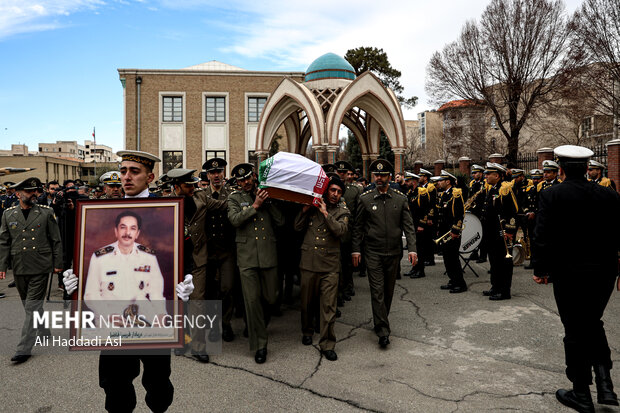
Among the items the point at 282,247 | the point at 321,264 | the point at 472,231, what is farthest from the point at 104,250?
the point at 472,231

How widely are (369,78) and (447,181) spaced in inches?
347

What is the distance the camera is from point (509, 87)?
2448cm

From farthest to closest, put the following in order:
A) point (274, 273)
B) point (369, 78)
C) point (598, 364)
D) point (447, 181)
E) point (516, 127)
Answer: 1. point (516, 127)
2. point (369, 78)
3. point (447, 181)
4. point (274, 273)
5. point (598, 364)

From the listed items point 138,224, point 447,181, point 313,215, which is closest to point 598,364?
point 313,215

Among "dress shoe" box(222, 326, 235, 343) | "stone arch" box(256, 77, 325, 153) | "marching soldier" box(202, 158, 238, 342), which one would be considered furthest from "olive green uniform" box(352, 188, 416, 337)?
"stone arch" box(256, 77, 325, 153)

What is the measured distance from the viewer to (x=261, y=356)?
4.74 m

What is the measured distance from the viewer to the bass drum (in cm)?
856

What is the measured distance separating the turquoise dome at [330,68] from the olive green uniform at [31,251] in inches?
512

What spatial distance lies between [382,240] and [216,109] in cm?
2966

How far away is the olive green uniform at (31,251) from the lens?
208 inches

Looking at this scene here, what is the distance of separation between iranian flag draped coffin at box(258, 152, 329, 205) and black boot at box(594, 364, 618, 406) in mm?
3205

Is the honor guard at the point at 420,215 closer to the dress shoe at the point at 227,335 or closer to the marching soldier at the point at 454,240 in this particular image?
the marching soldier at the point at 454,240

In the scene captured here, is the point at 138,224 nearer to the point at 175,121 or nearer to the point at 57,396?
the point at 57,396

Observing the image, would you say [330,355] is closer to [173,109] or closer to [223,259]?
[223,259]
